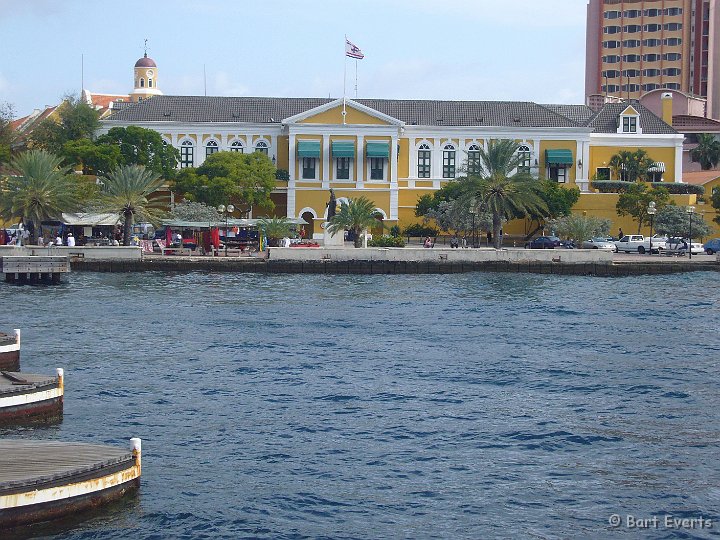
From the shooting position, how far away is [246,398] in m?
32.0

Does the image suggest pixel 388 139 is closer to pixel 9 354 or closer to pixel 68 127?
pixel 68 127

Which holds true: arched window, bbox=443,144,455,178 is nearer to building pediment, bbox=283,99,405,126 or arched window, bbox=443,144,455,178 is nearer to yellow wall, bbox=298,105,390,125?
building pediment, bbox=283,99,405,126

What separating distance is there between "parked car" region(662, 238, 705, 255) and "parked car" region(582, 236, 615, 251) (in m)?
3.93

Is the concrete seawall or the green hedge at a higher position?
the green hedge

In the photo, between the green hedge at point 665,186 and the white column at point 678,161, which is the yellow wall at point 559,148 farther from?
the white column at point 678,161

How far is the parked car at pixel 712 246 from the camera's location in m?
82.6

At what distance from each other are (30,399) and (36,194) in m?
48.2

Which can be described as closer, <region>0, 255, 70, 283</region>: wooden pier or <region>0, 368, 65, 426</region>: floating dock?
<region>0, 368, 65, 426</region>: floating dock

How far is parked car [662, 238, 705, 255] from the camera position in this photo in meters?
81.6

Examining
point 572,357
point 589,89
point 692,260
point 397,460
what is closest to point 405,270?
point 692,260

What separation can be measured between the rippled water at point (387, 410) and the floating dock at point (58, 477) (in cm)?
48

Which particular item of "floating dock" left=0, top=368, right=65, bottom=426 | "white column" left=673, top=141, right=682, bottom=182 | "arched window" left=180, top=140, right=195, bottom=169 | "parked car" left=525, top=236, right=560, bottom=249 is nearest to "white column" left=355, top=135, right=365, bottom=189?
"arched window" left=180, top=140, right=195, bottom=169

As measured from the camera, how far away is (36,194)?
2904 inches

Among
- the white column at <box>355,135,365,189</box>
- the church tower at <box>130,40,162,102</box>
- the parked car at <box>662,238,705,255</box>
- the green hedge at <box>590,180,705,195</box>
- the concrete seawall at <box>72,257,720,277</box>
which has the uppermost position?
the church tower at <box>130,40,162,102</box>
